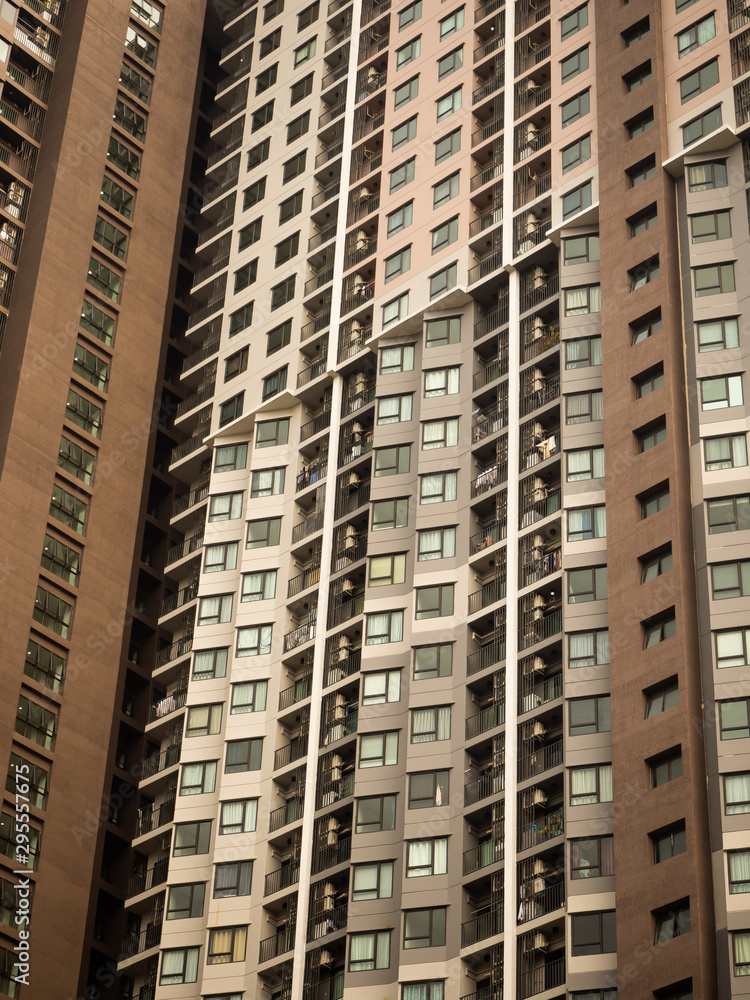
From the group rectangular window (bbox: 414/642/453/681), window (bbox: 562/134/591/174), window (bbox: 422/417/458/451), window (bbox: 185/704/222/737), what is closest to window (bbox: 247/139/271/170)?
window (bbox: 562/134/591/174)

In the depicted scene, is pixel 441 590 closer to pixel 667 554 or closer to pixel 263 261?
pixel 667 554

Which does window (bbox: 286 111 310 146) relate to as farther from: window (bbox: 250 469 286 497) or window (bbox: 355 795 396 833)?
window (bbox: 355 795 396 833)

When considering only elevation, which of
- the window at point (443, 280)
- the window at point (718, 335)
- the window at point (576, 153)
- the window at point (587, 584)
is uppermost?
the window at point (576, 153)

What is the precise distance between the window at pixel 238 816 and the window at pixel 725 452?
88.4 ft

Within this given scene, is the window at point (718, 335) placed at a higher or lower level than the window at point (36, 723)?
higher

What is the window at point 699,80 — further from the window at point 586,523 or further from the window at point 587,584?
the window at point 587,584

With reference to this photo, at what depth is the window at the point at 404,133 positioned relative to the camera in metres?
92.7

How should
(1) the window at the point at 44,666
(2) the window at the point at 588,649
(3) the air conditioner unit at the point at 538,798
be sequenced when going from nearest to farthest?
(3) the air conditioner unit at the point at 538,798 → (2) the window at the point at 588,649 → (1) the window at the point at 44,666

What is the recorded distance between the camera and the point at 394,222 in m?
90.2

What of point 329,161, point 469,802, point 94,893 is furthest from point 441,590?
point 329,161

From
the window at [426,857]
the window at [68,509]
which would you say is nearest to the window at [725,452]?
the window at [426,857]

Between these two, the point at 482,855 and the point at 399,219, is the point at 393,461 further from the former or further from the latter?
the point at 482,855

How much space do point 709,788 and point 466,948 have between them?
1236 centimetres

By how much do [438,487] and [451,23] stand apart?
101 ft
